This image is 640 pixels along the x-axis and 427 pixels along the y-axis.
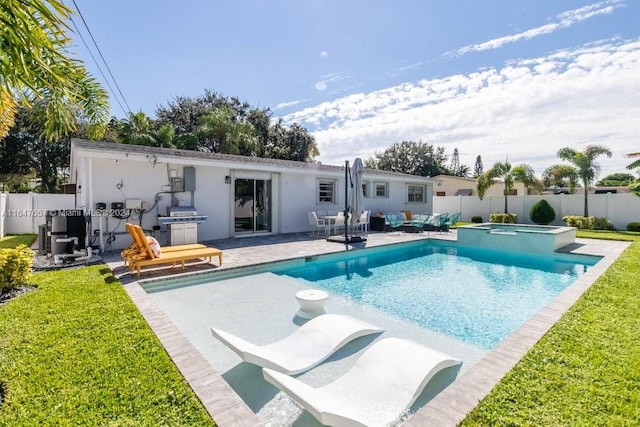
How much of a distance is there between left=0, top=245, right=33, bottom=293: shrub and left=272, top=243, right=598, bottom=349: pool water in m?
5.57

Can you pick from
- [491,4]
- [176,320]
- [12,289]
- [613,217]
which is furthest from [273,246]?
[613,217]

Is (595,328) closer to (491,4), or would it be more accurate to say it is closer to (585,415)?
(585,415)

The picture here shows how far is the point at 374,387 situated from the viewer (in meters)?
3.48

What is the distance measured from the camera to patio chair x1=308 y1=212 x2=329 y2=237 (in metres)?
15.1

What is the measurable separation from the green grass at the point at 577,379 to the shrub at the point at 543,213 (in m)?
19.1

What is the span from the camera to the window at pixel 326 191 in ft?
57.2

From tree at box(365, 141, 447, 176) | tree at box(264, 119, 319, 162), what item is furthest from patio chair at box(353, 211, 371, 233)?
tree at box(365, 141, 447, 176)

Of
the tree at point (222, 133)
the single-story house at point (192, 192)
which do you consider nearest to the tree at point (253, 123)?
the tree at point (222, 133)

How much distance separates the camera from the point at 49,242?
30.9ft

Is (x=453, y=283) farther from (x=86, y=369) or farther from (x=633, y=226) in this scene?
(x=633, y=226)

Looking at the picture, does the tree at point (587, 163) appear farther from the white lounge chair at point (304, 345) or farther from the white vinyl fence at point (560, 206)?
the white lounge chair at point (304, 345)

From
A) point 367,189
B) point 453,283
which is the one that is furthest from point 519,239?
point 367,189

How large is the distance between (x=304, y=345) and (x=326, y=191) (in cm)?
1362

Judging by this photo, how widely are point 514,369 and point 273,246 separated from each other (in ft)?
31.2
